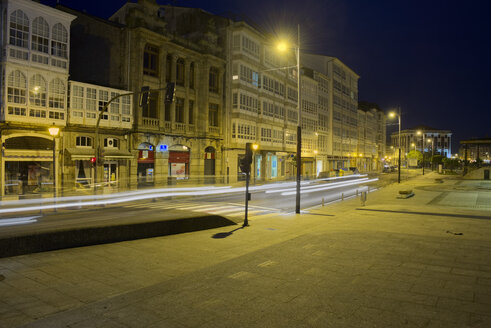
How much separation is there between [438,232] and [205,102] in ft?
97.6

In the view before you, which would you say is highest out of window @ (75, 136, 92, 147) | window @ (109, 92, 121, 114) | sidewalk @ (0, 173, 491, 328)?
window @ (109, 92, 121, 114)

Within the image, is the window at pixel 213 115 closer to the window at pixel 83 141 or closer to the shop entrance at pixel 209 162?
the shop entrance at pixel 209 162

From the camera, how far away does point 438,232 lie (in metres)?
11.3

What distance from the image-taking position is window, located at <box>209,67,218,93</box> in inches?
1544

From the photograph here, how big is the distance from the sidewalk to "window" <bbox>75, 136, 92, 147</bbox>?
20646 millimetres

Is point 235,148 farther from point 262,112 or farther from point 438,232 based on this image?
point 438,232

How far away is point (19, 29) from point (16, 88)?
401 cm

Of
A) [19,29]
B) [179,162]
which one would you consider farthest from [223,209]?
[19,29]

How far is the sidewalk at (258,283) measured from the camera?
4.88 m

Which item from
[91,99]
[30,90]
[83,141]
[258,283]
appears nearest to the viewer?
[258,283]

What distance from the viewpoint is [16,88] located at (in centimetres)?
2361

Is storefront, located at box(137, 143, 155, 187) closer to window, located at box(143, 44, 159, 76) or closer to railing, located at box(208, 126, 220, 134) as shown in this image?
window, located at box(143, 44, 159, 76)

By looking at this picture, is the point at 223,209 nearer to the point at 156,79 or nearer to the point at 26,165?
the point at 26,165

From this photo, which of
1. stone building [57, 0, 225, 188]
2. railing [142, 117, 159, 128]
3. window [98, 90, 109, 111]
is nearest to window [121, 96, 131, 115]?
stone building [57, 0, 225, 188]
